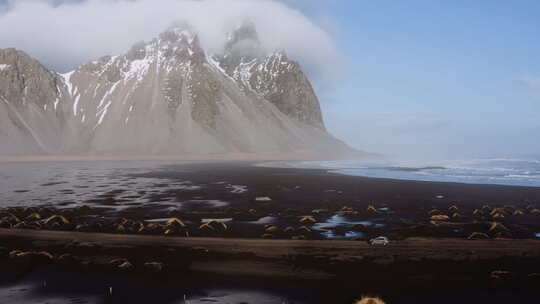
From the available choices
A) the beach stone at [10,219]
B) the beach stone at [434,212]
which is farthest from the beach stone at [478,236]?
the beach stone at [10,219]

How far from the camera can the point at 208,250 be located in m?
17.6

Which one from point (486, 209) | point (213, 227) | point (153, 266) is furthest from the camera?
point (486, 209)

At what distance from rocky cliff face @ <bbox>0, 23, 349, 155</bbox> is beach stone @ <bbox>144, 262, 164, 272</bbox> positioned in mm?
122517

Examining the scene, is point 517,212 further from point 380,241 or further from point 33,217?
point 33,217

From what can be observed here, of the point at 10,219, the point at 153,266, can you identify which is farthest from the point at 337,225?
the point at 10,219

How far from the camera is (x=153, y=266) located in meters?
15.0

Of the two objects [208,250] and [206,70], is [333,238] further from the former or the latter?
[206,70]

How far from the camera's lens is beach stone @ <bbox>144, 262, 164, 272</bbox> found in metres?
14.8

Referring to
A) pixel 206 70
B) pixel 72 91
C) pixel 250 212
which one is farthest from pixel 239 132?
pixel 250 212

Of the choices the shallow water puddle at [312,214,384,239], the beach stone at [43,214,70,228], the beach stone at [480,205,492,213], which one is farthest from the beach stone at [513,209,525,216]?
the beach stone at [43,214,70,228]

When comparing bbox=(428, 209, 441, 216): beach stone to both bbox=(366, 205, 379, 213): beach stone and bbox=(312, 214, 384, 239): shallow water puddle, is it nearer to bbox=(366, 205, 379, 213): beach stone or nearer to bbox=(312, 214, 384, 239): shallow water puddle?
bbox=(366, 205, 379, 213): beach stone

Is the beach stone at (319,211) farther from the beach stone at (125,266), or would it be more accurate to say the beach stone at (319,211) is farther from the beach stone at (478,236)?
the beach stone at (125,266)

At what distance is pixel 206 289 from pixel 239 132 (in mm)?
150413

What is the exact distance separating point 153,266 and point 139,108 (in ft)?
471
